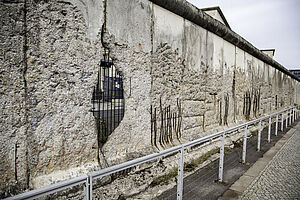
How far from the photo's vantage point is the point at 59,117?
6.91 feet

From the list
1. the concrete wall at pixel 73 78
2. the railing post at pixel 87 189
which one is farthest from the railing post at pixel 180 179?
the railing post at pixel 87 189

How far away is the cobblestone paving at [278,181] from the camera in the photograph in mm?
2963

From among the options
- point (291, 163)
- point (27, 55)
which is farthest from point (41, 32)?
point (291, 163)

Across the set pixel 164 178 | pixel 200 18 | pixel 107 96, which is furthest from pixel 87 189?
pixel 200 18

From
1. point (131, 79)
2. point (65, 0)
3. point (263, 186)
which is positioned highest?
point (65, 0)

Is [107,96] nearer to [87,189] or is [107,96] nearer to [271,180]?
[87,189]

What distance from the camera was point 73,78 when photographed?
2.19 m

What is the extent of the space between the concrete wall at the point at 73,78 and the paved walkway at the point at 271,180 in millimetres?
1202

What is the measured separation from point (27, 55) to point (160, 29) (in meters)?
2.05

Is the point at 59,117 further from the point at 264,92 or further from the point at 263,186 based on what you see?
the point at 264,92

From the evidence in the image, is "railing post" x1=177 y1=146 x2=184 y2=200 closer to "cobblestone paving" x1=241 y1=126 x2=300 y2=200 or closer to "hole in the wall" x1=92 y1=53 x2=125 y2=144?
"hole in the wall" x1=92 y1=53 x2=125 y2=144

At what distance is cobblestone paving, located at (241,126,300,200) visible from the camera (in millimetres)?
2963

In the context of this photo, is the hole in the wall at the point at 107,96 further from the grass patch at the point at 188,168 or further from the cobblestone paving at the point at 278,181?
the cobblestone paving at the point at 278,181

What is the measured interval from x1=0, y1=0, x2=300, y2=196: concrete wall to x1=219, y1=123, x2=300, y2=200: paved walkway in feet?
3.94
